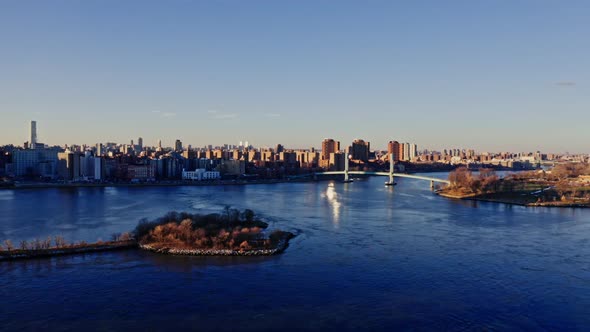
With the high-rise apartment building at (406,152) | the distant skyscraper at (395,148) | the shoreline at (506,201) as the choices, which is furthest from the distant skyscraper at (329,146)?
the shoreline at (506,201)

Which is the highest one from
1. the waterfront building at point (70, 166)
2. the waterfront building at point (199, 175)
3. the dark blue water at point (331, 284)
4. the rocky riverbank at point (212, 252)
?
the waterfront building at point (70, 166)

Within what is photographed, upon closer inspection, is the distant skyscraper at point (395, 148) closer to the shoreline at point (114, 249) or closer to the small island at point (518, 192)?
the small island at point (518, 192)

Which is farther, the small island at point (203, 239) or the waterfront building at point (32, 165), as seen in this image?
the waterfront building at point (32, 165)

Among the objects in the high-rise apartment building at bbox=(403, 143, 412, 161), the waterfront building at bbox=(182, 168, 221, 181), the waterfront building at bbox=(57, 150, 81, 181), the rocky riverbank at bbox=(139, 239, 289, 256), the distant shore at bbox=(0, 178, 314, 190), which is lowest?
the rocky riverbank at bbox=(139, 239, 289, 256)

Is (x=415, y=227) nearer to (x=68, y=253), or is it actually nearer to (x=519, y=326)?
(x=519, y=326)

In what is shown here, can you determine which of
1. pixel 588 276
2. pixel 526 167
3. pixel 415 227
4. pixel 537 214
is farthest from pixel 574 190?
pixel 526 167

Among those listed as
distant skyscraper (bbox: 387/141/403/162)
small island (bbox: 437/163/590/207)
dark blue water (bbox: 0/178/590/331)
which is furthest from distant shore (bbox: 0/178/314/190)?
distant skyscraper (bbox: 387/141/403/162)

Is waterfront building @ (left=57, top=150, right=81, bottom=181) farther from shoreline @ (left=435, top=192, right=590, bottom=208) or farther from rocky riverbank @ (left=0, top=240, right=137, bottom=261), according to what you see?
rocky riverbank @ (left=0, top=240, right=137, bottom=261)

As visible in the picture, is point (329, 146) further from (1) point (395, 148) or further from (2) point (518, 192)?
(2) point (518, 192)

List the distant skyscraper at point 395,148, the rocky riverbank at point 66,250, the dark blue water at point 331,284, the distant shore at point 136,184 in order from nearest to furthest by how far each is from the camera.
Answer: the dark blue water at point 331,284, the rocky riverbank at point 66,250, the distant shore at point 136,184, the distant skyscraper at point 395,148
